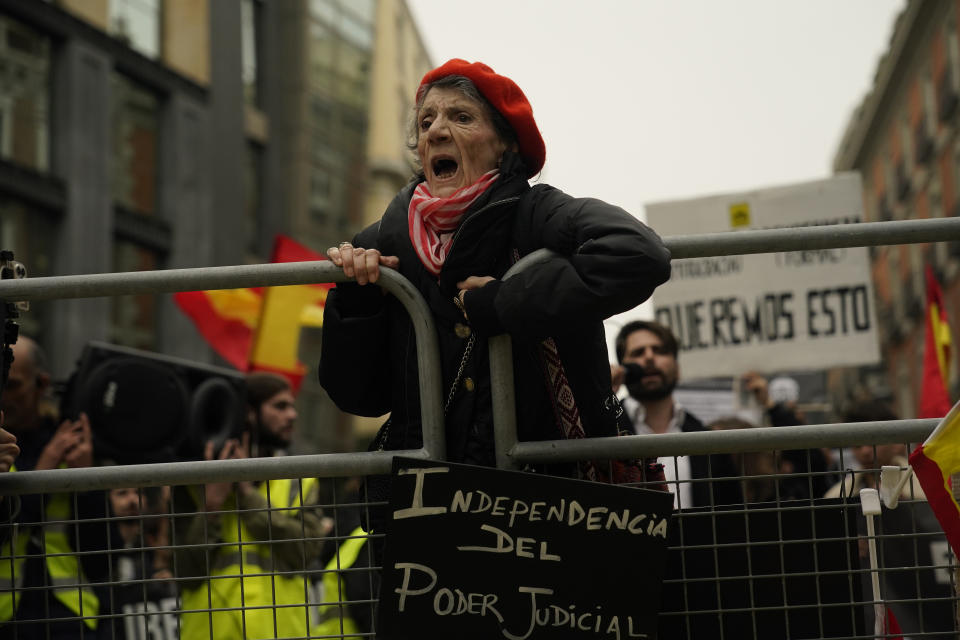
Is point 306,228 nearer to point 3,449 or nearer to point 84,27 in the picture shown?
point 84,27

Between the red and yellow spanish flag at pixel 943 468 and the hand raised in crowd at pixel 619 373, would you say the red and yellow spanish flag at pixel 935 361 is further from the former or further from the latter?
the red and yellow spanish flag at pixel 943 468

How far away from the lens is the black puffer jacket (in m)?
2.68

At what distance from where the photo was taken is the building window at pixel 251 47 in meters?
25.9

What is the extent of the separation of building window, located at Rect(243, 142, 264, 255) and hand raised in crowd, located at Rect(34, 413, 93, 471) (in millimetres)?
21114

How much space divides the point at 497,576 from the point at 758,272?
582 cm

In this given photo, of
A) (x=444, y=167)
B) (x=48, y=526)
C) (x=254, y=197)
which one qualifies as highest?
(x=254, y=197)

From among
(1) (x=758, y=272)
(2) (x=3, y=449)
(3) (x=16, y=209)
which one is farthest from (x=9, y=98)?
(2) (x=3, y=449)

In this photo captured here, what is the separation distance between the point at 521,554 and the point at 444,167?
3.22ft

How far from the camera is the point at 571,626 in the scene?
2691 millimetres

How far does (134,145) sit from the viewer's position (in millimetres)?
19891

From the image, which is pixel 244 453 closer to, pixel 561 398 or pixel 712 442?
pixel 561 398

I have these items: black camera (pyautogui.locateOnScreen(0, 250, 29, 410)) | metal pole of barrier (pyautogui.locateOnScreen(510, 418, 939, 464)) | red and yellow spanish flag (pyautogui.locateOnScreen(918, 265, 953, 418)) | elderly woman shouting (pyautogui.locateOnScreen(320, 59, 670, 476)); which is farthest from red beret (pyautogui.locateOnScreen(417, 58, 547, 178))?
red and yellow spanish flag (pyautogui.locateOnScreen(918, 265, 953, 418))

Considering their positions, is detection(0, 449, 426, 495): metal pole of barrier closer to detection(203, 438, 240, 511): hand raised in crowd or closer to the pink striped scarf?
the pink striped scarf

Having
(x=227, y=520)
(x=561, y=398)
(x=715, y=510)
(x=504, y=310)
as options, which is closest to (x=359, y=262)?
Result: (x=504, y=310)
